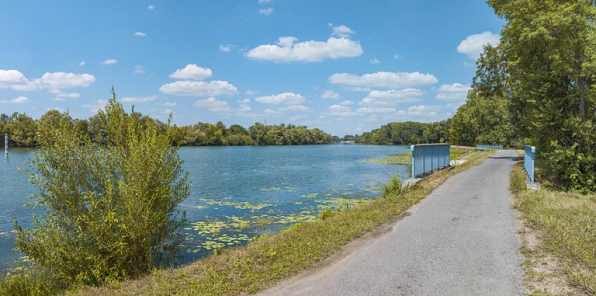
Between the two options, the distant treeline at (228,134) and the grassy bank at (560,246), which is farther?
the distant treeline at (228,134)

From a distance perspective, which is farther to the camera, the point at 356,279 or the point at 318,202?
the point at 318,202

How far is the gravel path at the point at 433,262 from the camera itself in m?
4.94

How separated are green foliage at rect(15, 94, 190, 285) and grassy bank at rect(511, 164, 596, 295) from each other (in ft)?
22.0

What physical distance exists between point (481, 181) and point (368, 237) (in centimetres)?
1100

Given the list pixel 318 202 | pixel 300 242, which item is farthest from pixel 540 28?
pixel 300 242

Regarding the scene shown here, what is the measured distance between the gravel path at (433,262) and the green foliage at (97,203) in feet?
11.0

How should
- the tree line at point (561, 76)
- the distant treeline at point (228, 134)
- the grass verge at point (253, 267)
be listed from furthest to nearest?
1. the distant treeline at point (228, 134)
2. the tree line at point (561, 76)
3. the grass verge at point (253, 267)

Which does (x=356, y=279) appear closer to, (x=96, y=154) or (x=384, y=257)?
(x=384, y=257)

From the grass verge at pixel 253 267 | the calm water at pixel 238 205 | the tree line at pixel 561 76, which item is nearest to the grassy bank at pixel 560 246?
the grass verge at pixel 253 267

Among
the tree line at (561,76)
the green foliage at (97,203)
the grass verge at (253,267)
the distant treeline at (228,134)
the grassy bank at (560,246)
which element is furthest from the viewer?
the distant treeline at (228,134)

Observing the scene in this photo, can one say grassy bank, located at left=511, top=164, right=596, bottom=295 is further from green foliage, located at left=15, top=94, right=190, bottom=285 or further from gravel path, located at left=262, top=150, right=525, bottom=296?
green foliage, located at left=15, top=94, right=190, bottom=285

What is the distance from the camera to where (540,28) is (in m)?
15.7

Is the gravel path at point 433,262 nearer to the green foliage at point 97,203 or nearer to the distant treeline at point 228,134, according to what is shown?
the green foliage at point 97,203

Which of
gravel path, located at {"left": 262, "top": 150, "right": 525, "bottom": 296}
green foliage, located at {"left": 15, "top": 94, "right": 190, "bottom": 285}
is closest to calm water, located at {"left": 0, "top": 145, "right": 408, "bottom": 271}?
green foliage, located at {"left": 15, "top": 94, "right": 190, "bottom": 285}
